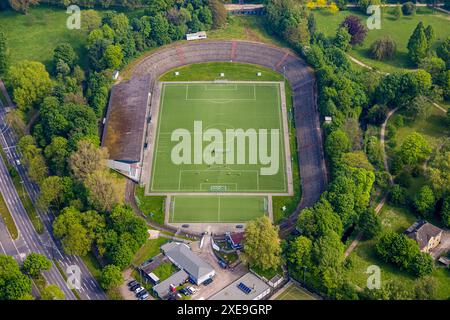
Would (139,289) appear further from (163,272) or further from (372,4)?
(372,4)

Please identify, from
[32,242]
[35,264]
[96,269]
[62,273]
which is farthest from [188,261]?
[32,242]

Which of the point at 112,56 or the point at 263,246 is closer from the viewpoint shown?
the point at 263,246

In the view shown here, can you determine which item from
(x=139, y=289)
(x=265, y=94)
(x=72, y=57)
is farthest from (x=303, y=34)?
(x=139, y=289)

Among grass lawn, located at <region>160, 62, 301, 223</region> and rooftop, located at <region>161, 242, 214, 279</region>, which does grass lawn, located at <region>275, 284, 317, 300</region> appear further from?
grass lawn, located at <region>160, 62, 301, 223</region>

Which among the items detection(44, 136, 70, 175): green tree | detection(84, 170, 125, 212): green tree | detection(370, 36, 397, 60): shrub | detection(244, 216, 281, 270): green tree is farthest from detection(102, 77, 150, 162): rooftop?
detection(370, 36, 397, 60): shrub

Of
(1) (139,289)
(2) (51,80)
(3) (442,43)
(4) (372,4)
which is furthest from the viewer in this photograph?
(4) (372,4)

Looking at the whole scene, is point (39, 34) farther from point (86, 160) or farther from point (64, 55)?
point (86, 160)
